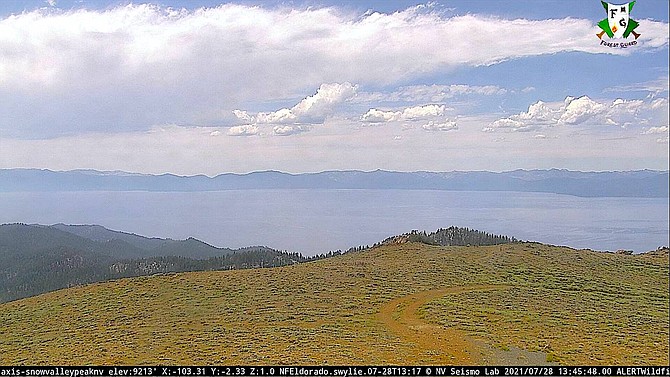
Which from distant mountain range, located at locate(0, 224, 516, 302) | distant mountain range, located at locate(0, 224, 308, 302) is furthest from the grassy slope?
distant mountain range, located at locate(0, 224, 308, 302)

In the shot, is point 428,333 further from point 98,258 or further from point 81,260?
point 98,258

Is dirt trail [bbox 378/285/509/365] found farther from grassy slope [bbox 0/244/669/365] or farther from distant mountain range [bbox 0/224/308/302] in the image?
distant mountain range [bbox 0/224/308/302]

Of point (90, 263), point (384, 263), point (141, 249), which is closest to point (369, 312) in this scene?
point (384, 263)

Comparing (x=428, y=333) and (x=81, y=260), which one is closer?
(x=428, y=333)

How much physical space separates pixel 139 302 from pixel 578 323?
18081 mm

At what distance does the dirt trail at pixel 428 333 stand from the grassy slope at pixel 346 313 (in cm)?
29

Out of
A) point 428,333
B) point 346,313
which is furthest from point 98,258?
point 428,333

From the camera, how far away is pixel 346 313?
18.5 meters

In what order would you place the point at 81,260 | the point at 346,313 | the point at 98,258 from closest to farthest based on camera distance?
the point at 346,313
the point at 81,260
the point at 98,258

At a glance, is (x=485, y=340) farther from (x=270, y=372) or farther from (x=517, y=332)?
(x=270, y=372)

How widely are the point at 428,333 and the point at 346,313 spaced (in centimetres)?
441

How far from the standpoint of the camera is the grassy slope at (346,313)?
13000 mm

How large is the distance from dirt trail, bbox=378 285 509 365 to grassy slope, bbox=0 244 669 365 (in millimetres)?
286

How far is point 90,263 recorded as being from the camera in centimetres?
9700
